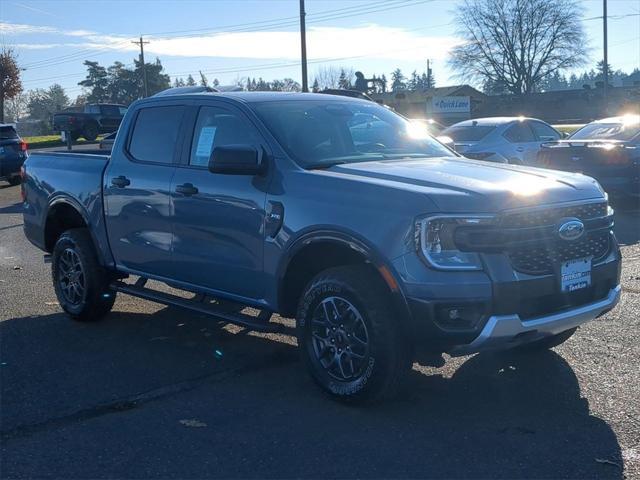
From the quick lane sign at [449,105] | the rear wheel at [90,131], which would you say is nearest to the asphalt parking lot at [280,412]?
the rear wheel at [90,131]

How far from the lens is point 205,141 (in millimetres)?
6090

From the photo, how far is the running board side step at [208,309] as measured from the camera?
17.8 feet

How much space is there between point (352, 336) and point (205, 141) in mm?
2061

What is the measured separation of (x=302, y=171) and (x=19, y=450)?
2352mm

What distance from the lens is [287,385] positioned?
5.45m

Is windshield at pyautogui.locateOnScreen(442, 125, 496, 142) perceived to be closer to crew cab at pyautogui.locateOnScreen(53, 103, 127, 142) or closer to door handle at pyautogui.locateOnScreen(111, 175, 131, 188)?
door handle at pyautogui.locateOnScreen(111, 175, 131, 188)

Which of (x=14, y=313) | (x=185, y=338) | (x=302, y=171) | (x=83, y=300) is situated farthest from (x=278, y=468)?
(x=14, y=313)

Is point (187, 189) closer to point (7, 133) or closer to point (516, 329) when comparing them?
point (516, 329)

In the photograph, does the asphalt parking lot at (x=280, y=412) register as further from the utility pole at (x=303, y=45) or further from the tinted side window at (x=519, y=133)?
the utility pole at (x=303, y=45)

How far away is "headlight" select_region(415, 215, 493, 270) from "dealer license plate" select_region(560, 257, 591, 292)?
0.60m

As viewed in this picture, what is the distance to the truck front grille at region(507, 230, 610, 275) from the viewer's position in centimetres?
455

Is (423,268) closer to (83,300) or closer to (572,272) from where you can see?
(572,272)

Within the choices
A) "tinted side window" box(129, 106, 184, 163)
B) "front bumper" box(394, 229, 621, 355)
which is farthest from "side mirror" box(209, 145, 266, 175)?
"front bumper" box(394, 229, 621, 355)

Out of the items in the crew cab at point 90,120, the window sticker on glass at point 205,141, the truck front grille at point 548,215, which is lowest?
the truck front grille at point 548,215
